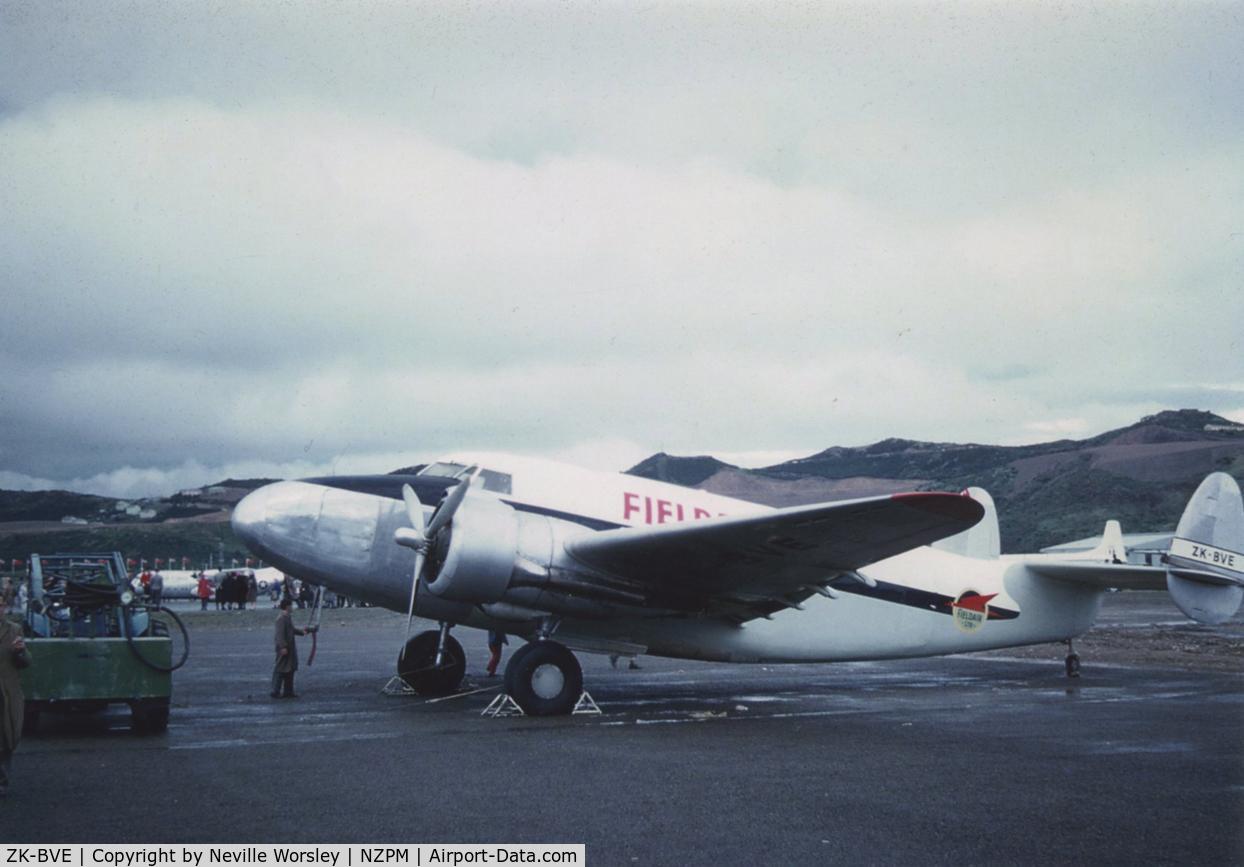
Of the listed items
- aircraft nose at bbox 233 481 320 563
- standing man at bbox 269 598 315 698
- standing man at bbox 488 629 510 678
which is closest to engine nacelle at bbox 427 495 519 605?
aircraft nose at bbox 233 481 320 563

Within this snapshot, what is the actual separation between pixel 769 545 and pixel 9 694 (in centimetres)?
704

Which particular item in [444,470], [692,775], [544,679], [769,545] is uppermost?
[444,470]

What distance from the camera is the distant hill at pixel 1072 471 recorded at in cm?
5484

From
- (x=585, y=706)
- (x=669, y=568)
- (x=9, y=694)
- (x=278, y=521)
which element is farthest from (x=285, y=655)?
(x=9, y=694)

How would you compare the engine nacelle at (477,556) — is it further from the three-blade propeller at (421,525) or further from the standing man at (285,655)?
the standing man at (285,655)

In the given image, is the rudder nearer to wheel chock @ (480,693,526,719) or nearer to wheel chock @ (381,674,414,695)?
wheel chock @ (480,693,526,719)

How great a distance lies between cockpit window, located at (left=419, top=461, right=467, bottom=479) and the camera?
13.0 meters

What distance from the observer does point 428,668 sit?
14.0 metres

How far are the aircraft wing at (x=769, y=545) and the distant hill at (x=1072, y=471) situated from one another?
3769 cm

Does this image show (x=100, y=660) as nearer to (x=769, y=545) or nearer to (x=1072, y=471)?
(x=769, y=545)

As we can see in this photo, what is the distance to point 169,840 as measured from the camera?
18.7 feet

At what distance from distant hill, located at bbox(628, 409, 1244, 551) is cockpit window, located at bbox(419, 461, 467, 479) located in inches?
1469

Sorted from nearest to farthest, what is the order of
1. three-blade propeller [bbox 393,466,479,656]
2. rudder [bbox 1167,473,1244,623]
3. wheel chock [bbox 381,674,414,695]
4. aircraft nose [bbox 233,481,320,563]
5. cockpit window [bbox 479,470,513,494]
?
1. three-blade propeller [bbox 393,466,479,656]
2. aircraft nose [bbox 233,481,320,563]
3. cockpit window [bbox 479,470,513,494]
4. wheel chock [bbox 381,674,414,695]
5. rudder [bbox 1167,473,1244,623]

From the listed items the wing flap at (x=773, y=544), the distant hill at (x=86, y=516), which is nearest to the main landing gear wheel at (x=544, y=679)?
the wing flap at (x=773, y=544)
